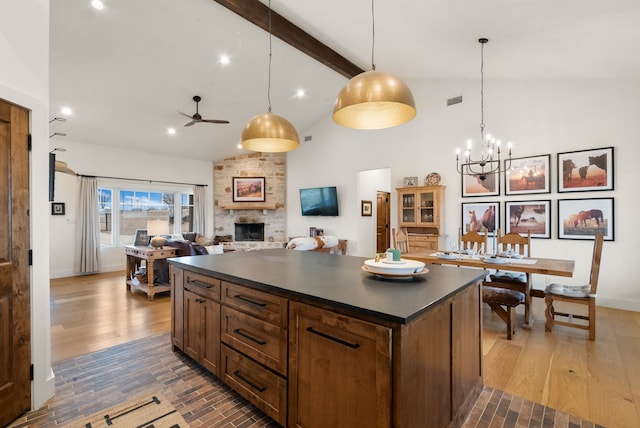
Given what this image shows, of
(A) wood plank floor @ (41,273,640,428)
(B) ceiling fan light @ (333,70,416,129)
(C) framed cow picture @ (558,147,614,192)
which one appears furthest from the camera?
(C) framed cow picture @ (558,147,614,192)

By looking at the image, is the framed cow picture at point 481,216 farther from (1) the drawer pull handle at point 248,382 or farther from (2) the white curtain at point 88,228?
(2) the white curtain at point 88,228

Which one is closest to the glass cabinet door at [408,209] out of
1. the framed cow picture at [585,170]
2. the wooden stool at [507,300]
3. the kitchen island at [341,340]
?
the framed cow picture at [585,170]

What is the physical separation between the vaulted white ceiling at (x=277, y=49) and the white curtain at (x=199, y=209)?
2221 mm

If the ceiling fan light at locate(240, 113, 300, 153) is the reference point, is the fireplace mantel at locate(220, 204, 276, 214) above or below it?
below

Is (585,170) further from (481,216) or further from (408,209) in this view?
(408,209)

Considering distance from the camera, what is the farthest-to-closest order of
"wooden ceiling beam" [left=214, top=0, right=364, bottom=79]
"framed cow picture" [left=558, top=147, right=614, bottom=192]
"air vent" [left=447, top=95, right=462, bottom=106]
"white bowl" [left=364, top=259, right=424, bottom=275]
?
1. "air vent" [left=447, top=95, right=462, bottom=106]
2. "framed cow picture" [left=558, top=147, right=614, bottom=192]
3. "wooden ceiling beam" [left=214, top=0, right=364, bottom=79]
4. "white bowl" [left=364, top=259, right=424, bottom=275]

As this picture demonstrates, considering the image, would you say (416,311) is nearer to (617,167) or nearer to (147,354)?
(147,354)

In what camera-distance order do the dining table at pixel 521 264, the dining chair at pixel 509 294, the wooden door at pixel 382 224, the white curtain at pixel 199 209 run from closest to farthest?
the dining table at pixel 521 264, the dining chair at pixel 509 294, the wooden door at pixel 382 224, the white curtain at pixel 199 209

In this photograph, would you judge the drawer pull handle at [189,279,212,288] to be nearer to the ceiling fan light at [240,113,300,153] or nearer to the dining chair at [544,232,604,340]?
the ceiling fan light at [240,113,300,153]

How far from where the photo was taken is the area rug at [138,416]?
181 cm

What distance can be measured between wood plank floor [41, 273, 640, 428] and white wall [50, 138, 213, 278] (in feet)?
7.14

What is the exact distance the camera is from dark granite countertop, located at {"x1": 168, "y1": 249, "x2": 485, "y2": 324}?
1.29 meters

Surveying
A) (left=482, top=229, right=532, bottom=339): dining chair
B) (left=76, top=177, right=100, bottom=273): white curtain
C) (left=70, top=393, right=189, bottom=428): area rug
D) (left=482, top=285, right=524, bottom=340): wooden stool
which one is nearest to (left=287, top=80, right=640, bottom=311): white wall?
(left=482, top=229, right=532, bottom=339): dining chair

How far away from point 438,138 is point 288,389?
17.1ft
